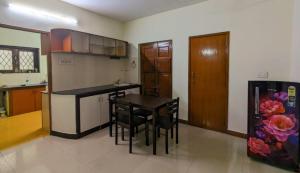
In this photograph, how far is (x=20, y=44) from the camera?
5125mm

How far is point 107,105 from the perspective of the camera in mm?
3803

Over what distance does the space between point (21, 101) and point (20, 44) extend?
1.73 metres

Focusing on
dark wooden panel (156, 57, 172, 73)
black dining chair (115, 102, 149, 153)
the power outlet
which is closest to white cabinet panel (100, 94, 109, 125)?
black dining chair (115, 102, 149, 153)

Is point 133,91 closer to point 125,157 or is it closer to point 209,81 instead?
point 209,81

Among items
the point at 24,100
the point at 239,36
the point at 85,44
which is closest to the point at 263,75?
the point at 239,36

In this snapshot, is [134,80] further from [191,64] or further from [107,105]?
[191,64]

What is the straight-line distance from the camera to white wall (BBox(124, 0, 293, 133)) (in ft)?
8.73

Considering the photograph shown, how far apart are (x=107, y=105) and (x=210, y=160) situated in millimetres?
2356

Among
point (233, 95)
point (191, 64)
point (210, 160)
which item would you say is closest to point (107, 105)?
point (191, 64)

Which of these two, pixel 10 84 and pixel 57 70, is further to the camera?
pixel 10 84

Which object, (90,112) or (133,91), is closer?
(90,112)

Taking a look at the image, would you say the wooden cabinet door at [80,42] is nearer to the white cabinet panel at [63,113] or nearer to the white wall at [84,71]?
the white wall at [84,71]

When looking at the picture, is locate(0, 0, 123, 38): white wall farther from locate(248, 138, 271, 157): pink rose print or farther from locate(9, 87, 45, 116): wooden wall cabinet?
locate(248, 138, 271, 157): pink rose print

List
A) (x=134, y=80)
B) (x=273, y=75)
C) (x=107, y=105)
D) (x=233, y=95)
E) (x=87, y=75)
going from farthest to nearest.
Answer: (x=134, y=80) → (x=87, y=75) → (x=107, y=105) → (x=233, y=95) → (x=273, y=75)
